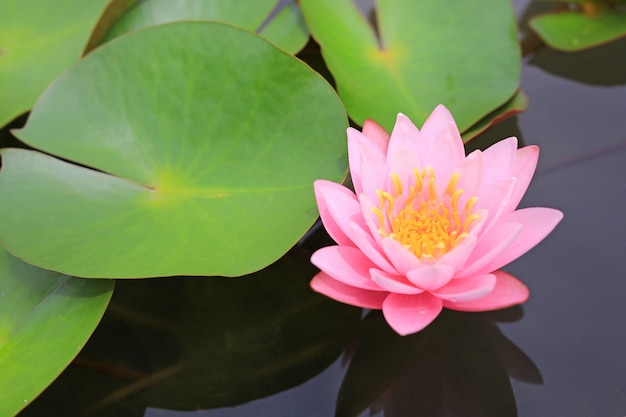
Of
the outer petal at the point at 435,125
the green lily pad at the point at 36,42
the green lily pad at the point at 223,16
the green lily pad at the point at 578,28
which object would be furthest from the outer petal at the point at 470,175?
the green lily pad at the point at 36,42

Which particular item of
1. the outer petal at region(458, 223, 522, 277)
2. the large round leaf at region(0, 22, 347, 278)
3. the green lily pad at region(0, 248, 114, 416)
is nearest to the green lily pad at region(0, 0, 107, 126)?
the large round leaf at region(0, 22, 347, 278)

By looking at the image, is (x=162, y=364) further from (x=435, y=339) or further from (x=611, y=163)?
(x=611, y=163)

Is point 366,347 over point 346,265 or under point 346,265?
under

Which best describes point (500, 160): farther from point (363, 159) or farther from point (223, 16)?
point (223, 16)

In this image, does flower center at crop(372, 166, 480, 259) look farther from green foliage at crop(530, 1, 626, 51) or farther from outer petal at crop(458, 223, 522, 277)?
green foliage at crop(530, 1, 626, 51)

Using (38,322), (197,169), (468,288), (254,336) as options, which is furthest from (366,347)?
(38,322)

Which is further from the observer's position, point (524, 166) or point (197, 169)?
point (197, 169)
